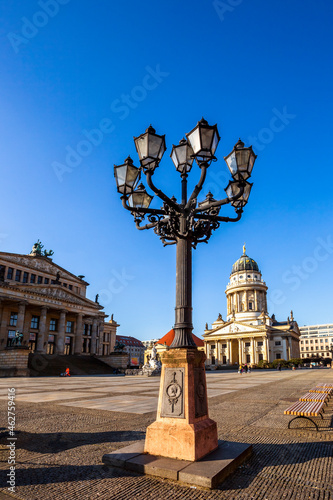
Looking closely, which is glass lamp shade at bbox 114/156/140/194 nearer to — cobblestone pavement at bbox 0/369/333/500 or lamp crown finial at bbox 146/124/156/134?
lamp crown finial at bbox 146/124/156/134

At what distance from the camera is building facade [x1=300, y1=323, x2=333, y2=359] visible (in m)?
154

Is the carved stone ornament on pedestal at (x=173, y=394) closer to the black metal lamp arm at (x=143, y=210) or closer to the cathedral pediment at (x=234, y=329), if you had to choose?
the black metal lamp arm at (x=143, y=210)

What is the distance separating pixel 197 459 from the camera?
185 inches

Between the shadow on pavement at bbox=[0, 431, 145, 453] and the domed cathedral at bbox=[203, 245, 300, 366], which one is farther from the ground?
the domed cathedral at bbox=[203, 245, 300, 366]

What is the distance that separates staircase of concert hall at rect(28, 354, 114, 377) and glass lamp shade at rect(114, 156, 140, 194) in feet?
115

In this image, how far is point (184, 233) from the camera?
596 cm

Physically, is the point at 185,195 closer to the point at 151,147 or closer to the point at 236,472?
the point at 151,147

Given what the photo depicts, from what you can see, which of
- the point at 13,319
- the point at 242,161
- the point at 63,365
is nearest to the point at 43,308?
the point at 13,319

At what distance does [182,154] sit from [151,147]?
1.12m

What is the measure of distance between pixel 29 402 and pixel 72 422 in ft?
16.5

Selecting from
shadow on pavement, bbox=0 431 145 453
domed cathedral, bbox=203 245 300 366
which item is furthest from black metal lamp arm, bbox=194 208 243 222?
domed cathedral, bbox=203 245 300 366

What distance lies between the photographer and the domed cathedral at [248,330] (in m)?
99.6

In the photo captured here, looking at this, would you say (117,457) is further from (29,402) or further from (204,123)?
(29,402)

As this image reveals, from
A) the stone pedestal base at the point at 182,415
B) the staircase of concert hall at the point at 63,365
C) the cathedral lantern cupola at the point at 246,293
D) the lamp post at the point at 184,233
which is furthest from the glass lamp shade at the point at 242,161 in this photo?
the cathedral lantern cupola at the point at 246,293
